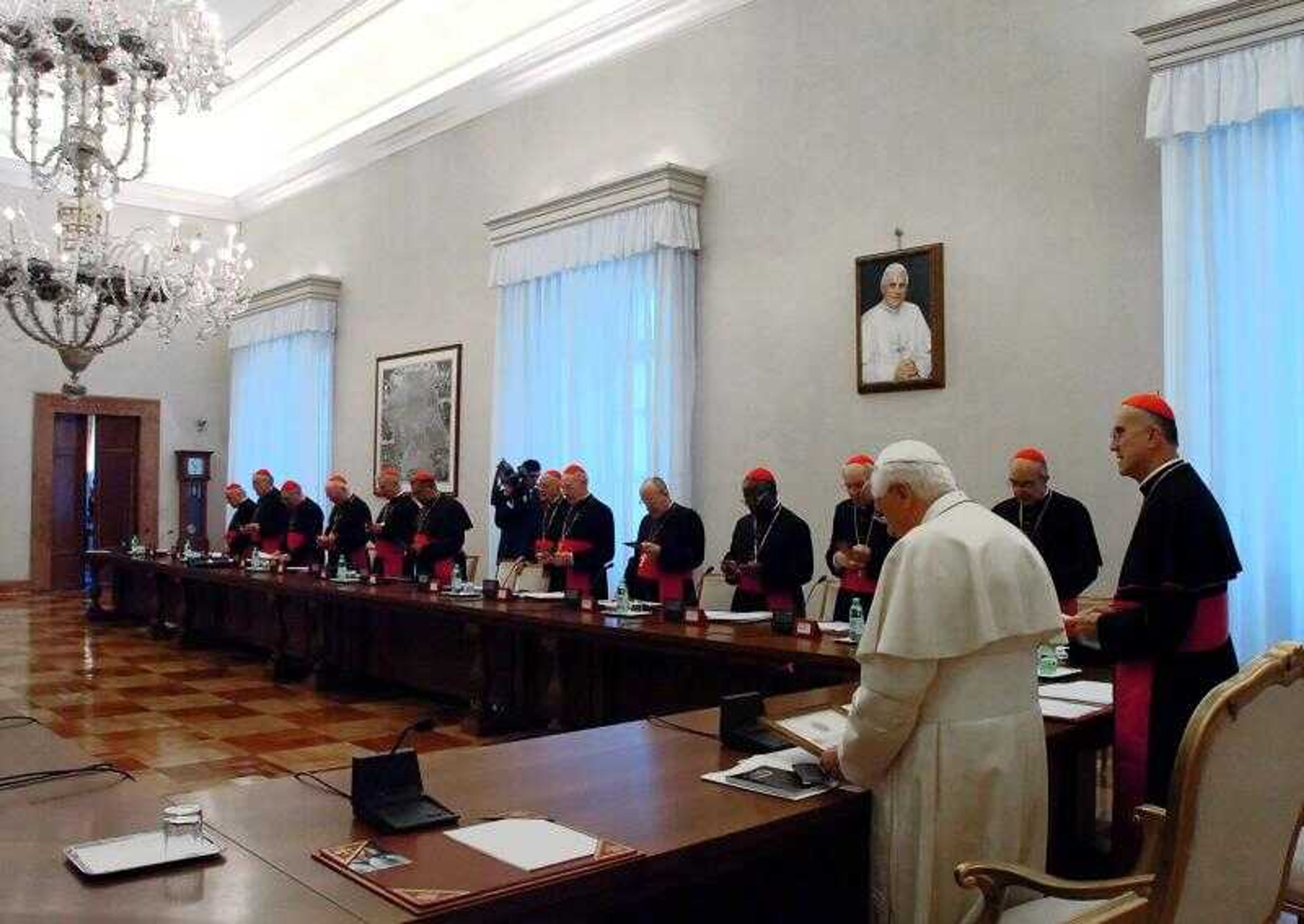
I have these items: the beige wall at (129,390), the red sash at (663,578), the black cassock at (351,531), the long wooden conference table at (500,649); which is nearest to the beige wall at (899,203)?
the red sash at (663,578)

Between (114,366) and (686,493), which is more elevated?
(114,366)

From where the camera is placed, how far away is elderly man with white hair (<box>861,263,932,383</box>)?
21.0 ft

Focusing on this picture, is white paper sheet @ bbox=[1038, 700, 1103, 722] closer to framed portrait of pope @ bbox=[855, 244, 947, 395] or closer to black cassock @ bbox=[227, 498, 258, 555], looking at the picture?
framed portrait of pope @ bbox=[855, 244, 947, 395]

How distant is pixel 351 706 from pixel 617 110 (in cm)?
482

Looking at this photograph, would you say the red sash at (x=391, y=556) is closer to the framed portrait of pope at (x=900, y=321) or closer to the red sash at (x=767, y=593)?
the red sash at (x=767, y=593)

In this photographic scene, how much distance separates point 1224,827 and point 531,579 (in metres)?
5.62

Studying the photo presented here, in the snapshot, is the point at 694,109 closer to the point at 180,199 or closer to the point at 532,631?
the point at 532,631

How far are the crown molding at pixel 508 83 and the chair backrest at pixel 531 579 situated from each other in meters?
3.99

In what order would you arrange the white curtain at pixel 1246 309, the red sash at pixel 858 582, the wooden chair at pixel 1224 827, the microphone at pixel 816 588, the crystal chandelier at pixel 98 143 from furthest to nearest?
the crystal chandelier at pixel 98 143
the microphone at pixel 816 588
the red sash at pixel 858 582
the white curtain at pixel 1246 309
the wooden chair at pixel 1224 827

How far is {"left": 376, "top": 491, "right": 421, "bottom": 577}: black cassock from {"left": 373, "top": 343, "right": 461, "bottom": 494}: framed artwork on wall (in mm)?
1112

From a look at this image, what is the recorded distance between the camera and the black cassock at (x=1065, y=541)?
5.16 meters

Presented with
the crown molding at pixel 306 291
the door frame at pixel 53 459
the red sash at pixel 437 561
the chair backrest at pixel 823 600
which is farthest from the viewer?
the door frame at pixel 53 459

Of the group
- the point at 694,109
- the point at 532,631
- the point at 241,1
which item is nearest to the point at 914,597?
the point at 532,631

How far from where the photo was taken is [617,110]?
855 cm
